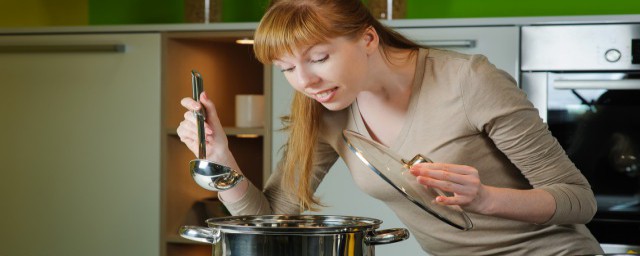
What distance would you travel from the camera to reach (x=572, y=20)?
2.38 meters

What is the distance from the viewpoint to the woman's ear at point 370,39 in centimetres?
136

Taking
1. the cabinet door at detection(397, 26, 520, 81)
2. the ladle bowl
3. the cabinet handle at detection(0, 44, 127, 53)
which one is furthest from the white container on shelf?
the ladle bowl

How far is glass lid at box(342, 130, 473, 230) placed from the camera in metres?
0.96

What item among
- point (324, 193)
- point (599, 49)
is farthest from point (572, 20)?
point (324, 193)

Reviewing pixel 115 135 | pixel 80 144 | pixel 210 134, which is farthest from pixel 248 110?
pixel 210 134

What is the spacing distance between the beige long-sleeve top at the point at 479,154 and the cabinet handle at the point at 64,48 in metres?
1.32

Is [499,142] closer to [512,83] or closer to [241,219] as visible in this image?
[512,83]

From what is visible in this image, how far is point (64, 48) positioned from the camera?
2.74m

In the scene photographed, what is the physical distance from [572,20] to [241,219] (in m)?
1.52

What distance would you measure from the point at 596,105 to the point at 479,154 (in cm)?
114

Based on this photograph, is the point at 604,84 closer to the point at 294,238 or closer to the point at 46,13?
the point at 294,238

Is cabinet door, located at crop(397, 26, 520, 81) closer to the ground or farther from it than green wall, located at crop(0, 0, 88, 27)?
closer to the ground

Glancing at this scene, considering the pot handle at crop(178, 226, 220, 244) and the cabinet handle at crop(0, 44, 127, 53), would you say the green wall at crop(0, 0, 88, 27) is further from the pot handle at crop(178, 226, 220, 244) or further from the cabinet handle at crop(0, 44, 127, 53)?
the pot handle at crop(178, 226, 220, 244)

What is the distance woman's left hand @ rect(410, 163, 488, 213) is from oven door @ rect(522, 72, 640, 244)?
1.30m
